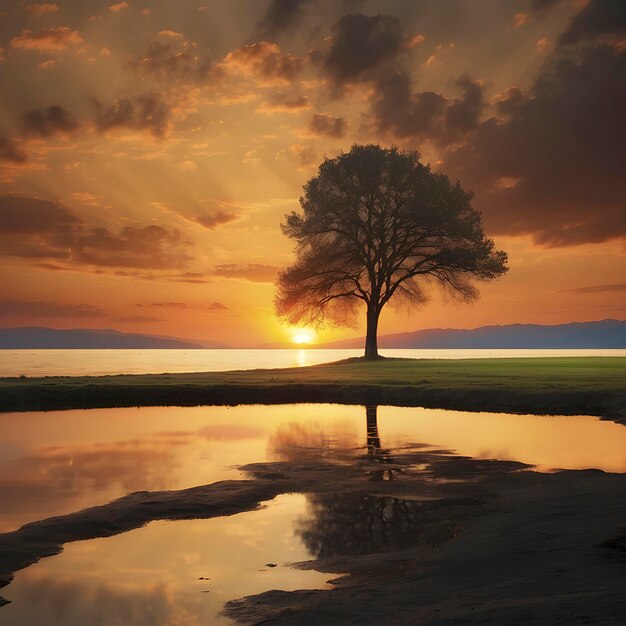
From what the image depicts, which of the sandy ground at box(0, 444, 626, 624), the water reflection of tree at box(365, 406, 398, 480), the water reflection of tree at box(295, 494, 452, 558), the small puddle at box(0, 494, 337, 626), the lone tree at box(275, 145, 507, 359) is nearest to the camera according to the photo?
the sandy ground at box(0, 444, 626, 624)

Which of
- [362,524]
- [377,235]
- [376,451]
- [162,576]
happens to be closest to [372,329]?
[377,235]

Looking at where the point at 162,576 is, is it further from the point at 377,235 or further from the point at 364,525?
the point at 377,235

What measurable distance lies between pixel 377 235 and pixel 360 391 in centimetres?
2554

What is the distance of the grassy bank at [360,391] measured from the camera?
92.8 feet

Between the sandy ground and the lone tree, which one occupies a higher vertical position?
the lone tree

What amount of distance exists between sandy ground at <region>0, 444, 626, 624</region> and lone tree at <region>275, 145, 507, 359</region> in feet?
134

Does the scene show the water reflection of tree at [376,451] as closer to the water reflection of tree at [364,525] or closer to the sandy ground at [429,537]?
the sandy ground at [429,537]

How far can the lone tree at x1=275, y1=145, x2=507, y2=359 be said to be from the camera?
55594 mm

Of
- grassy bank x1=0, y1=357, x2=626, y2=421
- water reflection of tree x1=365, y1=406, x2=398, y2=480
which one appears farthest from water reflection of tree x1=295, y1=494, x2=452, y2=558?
grassy bank x1=0, y1=357, x2=626, y2=421

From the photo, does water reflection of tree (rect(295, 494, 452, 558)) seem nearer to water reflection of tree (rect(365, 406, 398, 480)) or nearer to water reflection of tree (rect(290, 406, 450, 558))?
water reflection of tree (rect(290, 406, 450, 558))

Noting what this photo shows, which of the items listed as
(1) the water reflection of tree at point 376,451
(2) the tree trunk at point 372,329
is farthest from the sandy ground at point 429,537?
(2) the tree trunk at point 372,329

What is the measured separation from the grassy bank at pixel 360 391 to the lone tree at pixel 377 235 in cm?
1818

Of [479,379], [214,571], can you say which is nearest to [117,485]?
[214,571]

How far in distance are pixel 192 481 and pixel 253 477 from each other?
55.9 inches
